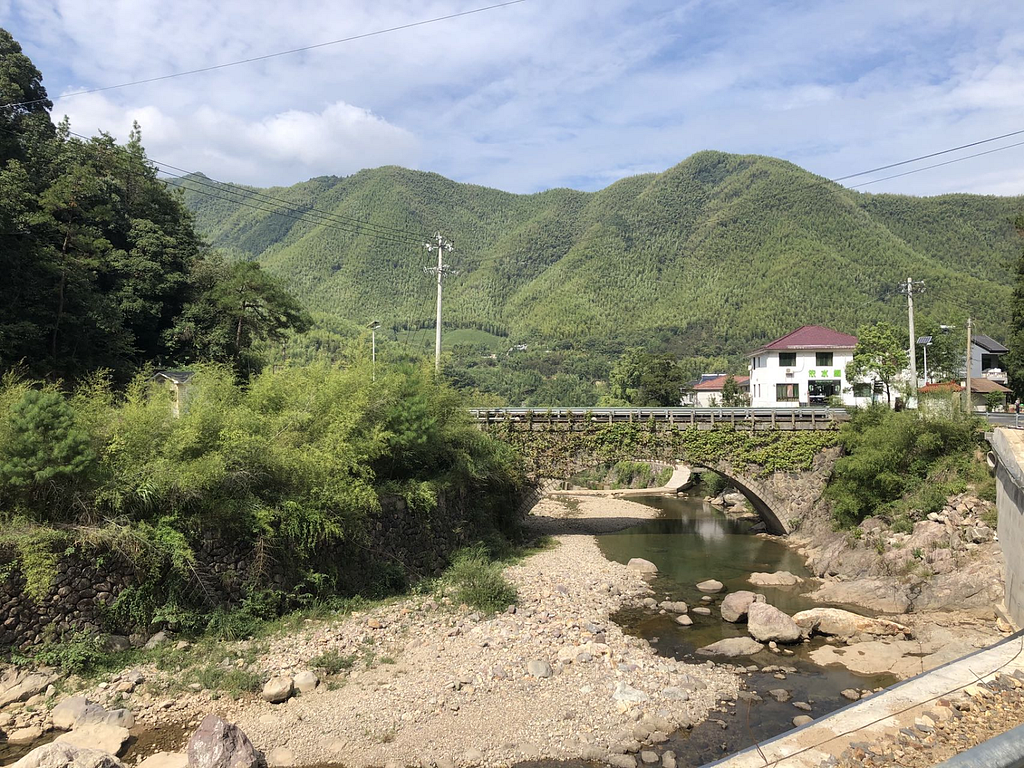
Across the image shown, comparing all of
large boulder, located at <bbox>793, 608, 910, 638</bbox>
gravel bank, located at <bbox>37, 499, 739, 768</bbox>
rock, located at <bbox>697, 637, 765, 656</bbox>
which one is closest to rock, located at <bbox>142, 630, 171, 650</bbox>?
gravel bank, located at <bbox>37, 499, 739, 768</bbox>

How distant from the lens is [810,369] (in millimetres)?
43031

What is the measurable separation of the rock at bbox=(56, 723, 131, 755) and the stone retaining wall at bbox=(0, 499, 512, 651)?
7.45ft

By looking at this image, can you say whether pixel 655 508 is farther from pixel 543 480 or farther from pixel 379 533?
pixel 379 533

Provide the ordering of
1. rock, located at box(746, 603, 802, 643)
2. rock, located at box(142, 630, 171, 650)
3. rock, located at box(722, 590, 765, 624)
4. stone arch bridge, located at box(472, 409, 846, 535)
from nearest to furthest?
rock, located at box(142, 630, 171, 650)
rock, located at box(746, 603, 802, 643)
rock, located at box(722, 590, 765, 624)
stone arch bridge, located at box(472, 409, 846, 535)

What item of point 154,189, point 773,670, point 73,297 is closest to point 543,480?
point 773,670

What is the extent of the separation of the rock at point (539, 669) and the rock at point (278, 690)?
15.6 ft

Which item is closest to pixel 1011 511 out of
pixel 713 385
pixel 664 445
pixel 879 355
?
pixel 664 445

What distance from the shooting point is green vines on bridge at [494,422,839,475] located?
27359mm

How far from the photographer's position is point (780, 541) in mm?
27875

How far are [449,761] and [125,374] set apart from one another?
72.5 ft

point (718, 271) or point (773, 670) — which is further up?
point (718, 271)

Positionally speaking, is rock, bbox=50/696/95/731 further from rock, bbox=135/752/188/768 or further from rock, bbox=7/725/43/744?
rock, bbox=135/752/188/768

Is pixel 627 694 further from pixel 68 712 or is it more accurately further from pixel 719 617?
pixel 68 712

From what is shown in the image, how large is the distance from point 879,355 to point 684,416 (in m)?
16.1
